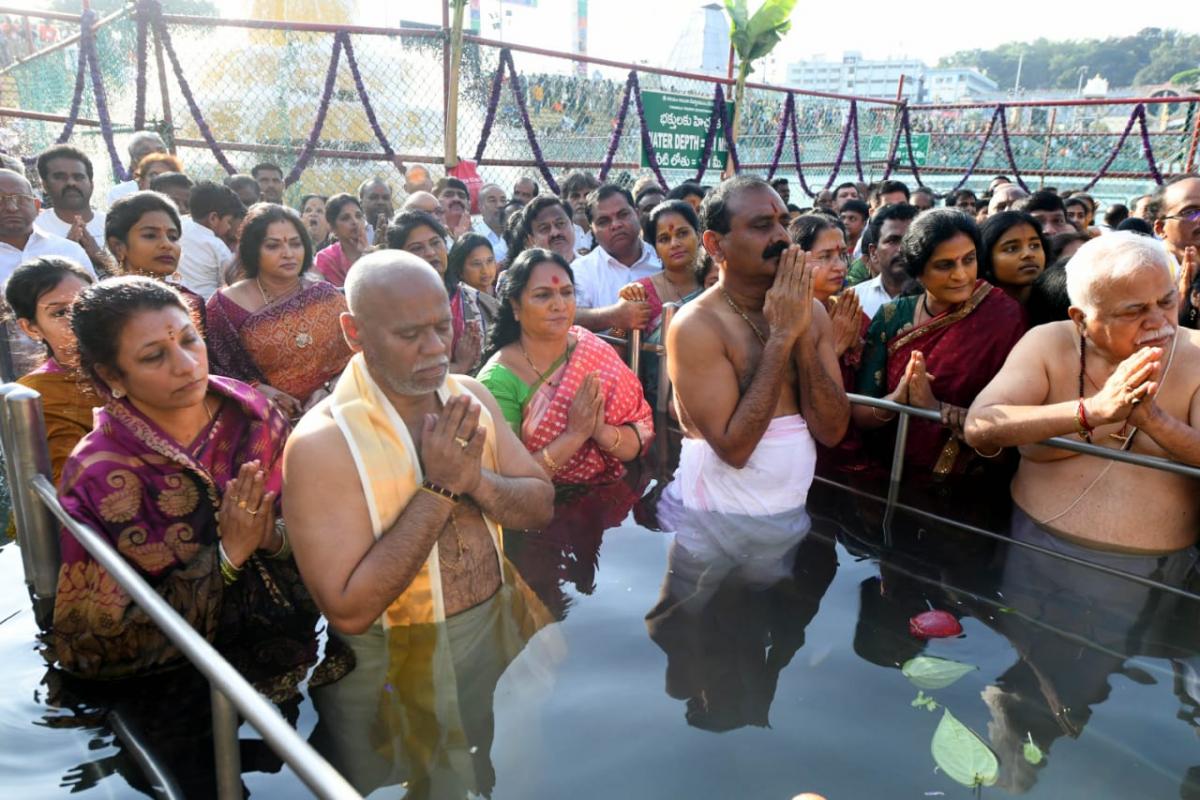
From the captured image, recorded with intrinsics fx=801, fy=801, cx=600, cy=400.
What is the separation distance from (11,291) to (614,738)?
111 inches

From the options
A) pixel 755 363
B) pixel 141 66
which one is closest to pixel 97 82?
pixel 141 66

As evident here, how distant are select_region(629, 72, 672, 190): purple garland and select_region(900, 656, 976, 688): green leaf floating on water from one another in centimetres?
816

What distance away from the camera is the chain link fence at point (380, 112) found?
8273mm

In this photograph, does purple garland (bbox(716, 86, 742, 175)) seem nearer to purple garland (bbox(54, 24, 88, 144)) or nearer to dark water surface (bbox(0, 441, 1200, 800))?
purple garland (bbox(54, 24, 88, 144))

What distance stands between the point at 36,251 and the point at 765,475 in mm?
4358

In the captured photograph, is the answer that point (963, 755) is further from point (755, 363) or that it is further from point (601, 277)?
point (601, 277)

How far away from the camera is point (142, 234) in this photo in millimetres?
4000

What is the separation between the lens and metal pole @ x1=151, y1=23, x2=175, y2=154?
7.87 meters

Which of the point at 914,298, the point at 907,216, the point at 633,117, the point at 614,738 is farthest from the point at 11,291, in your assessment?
the point at 633,117

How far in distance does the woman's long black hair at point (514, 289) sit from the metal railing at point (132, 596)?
177cm

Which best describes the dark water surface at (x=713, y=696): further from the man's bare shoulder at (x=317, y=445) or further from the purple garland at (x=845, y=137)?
the purple garland at (x=845, y=137)

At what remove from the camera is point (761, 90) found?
40.0ft

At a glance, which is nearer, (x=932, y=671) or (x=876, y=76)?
(x=932, y=671)

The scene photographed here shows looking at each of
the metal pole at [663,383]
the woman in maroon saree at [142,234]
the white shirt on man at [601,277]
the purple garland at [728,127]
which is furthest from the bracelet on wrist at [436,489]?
the purple garland at [728,127]
